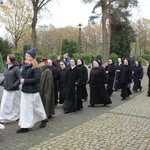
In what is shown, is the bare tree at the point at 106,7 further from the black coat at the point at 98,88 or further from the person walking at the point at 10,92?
the person walking at the point at 10,92

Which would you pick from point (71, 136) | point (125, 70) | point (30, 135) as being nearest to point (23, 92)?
point (30, 135)

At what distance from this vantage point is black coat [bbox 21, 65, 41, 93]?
327 inches

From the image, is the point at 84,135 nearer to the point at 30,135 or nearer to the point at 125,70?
the point at 30,135

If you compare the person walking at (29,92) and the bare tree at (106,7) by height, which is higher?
the bare tree at (106,7)

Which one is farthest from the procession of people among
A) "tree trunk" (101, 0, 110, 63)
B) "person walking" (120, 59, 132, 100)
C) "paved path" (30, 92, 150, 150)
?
"tree trunk" (101, 0, 110, 63)

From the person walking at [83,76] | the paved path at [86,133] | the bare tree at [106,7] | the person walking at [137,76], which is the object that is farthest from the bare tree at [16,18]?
the paved path at [86,133]

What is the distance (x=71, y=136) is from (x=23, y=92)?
1558 mm

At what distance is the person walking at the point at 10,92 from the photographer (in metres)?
9.46

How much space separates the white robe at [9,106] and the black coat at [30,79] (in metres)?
1.28

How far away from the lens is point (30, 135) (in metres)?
8.06

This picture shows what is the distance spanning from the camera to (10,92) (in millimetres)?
9492

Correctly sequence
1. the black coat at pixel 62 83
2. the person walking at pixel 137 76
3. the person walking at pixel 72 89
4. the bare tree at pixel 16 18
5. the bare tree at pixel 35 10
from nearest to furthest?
1. the person walking at pixel 72 89
2. the black coat at pixel 62 83
3. the person walking at pixel 137 76
4. the bare tree at pixel 35 10
5. the bare tree at pixel 16 18

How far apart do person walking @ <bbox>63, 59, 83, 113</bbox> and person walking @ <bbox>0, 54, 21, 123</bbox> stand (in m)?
2.32

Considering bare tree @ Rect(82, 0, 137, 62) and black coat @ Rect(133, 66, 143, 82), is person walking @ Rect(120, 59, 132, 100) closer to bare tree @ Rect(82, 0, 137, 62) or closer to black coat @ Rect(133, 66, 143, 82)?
black coat @ Rect(133, 66, 143, 82)
